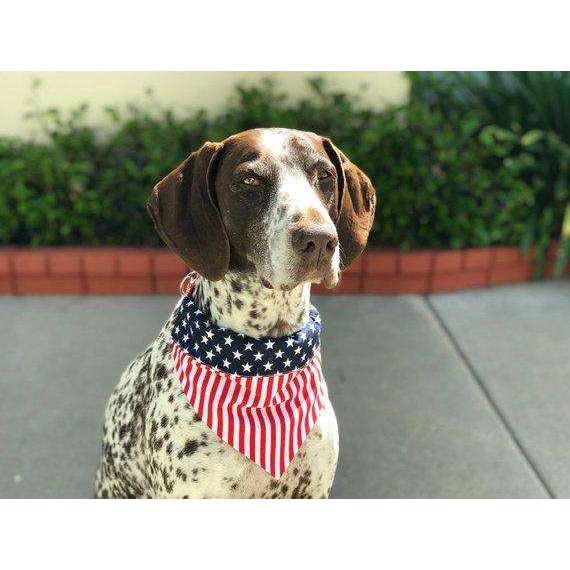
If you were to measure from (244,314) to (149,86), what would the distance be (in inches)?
139

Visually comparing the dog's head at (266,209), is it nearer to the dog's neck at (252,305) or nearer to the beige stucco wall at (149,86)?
the dog's neck at (252,305)

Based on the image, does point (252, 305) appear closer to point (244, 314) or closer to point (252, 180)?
point (244, 314)

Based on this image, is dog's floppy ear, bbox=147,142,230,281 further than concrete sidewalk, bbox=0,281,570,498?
No

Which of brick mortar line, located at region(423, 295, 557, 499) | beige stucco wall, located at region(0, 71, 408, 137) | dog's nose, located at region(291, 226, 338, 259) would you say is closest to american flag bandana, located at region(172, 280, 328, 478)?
dog's nose, located at region(291, 226, 338, 259)

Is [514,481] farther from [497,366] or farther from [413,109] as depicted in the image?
[413,109]

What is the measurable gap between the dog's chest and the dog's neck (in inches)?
9.1

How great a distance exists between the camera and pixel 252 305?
2260mm

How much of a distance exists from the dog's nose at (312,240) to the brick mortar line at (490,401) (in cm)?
193

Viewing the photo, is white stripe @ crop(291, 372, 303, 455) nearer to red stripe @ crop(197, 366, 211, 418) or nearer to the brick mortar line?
red stripe @ crop(197, 366, 211, 418)

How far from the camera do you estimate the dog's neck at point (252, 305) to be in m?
2.24

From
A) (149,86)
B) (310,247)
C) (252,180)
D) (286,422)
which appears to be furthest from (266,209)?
(149,86)

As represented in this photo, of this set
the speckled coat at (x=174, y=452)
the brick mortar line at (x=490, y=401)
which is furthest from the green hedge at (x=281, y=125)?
the speckled coat at (x=174, y=452)

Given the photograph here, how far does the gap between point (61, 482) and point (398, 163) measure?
119 inches

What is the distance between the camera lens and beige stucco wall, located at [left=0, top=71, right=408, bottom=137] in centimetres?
528
